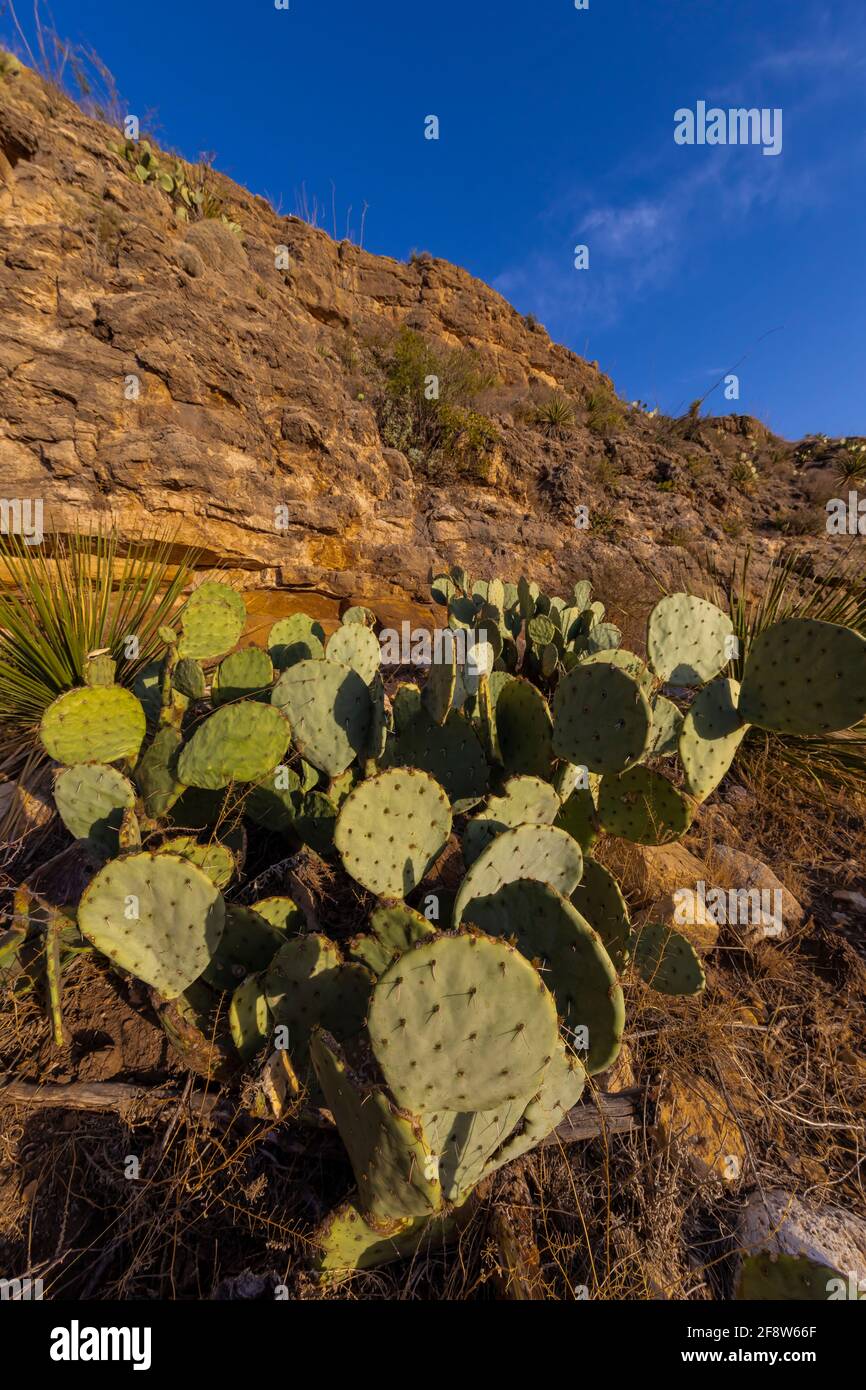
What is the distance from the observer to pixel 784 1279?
3.42ft

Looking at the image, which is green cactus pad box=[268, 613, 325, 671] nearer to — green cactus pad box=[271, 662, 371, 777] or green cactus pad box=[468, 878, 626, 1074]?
green cactus pad box=[271, 662, 371, 777]

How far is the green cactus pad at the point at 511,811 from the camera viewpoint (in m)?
1.65

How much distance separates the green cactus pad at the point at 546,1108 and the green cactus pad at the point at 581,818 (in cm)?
97

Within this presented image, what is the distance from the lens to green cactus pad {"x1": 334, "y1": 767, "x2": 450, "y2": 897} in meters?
1.57

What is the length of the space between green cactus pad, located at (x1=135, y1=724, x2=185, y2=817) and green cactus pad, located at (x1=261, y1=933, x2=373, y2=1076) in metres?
0.76

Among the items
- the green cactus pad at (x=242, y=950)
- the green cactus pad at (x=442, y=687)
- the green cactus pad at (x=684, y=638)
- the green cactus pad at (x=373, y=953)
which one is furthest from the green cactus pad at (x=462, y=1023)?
the green cactus pad at (x=684, y=638)

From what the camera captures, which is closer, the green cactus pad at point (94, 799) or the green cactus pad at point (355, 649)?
the green cactus pad at point (94, 799)

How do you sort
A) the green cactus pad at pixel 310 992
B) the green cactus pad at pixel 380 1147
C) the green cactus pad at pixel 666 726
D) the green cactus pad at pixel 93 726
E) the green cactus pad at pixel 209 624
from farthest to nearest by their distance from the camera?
the green cactus pad at pixel 209 624 < the green cactus pad at pixel 666 726 < the green cactus pad at pixel 93 726 < the green cactus pad at pixel 310 992 < the green cactus pad at pixel 380 1147

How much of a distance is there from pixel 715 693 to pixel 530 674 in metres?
1.55

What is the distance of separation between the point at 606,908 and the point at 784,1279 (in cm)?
81

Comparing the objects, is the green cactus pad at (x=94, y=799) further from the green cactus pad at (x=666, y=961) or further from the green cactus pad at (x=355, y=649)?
the green cactus pad at (x=666, y=961)
